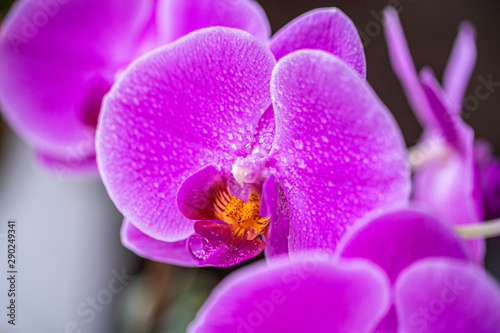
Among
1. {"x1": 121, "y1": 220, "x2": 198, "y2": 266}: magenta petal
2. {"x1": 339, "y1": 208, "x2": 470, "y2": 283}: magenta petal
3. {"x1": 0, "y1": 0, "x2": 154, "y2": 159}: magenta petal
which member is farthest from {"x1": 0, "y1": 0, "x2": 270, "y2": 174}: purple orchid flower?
{"x1": 339, "y1": 208, "x2": 470, "y2": 283}: magenta petal

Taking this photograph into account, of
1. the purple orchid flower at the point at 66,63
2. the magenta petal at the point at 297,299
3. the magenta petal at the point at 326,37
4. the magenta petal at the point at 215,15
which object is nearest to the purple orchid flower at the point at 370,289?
the magenta petal at the point at 297,299

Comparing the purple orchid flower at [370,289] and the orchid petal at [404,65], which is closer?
the purple orchid flower at [370,289]

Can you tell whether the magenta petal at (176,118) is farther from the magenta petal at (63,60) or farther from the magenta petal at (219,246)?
the magenta petal at (63,60)

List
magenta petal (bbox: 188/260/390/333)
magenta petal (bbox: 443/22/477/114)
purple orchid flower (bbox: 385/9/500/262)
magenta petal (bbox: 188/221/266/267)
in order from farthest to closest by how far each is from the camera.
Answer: magenta petal (bbox: 443/22/477/114) < purple orchid flower (bbox: 385/9/500/262) < magenta petal (bbox: 188/221/266/267) < magenta petal (bbox: 188/260/390/333)

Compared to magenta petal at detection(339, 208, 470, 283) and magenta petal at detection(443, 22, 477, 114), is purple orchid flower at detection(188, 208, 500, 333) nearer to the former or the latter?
magenta petal at detection(339, 208, 470, 283)

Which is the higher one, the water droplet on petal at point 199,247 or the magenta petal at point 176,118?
Answer: the magenta petal at point 176,118
